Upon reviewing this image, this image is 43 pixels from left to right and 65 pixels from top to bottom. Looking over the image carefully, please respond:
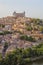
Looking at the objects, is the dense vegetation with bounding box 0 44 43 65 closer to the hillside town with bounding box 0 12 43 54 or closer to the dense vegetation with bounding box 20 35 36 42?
the hillside town with bounding box 0 12 43 54

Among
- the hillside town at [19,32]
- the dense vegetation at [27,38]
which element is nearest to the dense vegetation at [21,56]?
the hillside town at [19,32]

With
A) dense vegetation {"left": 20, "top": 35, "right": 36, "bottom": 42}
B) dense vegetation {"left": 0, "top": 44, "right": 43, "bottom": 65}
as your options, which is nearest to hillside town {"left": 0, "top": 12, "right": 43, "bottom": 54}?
dense vegetation {"left": 20, "top": 35, "right": 36, "bottom": 42}

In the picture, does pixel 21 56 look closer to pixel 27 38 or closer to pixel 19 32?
pixel 27 38

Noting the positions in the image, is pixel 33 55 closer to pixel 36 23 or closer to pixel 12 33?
pixel 12 33

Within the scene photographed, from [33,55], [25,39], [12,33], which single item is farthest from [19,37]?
[33,55]

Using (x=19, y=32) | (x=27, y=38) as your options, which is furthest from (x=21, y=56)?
(x=19, y=32)

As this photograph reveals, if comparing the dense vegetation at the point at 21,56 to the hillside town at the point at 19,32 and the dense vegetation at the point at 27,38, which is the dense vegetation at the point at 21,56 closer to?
the hillside town at the point at 19,32
